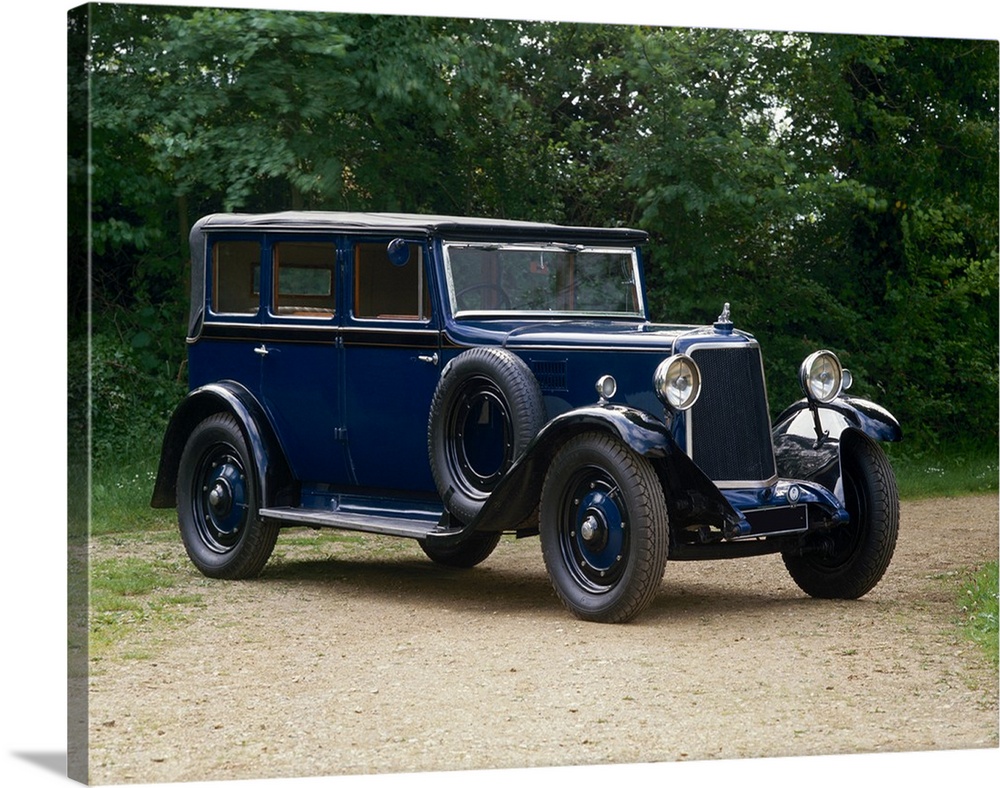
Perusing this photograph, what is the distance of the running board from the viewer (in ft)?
24.6

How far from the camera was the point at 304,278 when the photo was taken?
8109mm

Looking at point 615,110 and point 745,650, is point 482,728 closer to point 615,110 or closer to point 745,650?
point 745,650

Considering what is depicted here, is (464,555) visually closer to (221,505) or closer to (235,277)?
(221,505)

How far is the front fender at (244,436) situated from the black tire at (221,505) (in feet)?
0.15

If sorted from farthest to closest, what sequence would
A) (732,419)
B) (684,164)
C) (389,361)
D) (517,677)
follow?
(389,361) < (684,164) < (732,419) < (517,677)

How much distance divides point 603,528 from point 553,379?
0.76 metres

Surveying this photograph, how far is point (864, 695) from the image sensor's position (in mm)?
6426

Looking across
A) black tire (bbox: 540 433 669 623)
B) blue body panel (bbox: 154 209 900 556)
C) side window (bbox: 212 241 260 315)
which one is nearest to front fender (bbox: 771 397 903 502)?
blue body panel (bbox: 154 209 900 556)

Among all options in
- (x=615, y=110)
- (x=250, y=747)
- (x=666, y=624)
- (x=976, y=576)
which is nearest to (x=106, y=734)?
(x=250, y=747)

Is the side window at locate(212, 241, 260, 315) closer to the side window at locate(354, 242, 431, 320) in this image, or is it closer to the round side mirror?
the side window at locate(354, 242, 431, 320)

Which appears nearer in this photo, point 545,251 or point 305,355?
point 545,251

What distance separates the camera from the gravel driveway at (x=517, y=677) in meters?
5.69

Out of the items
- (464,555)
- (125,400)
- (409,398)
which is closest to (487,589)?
(464,555)

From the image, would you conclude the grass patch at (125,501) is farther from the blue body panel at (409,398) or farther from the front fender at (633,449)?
the front fender at (633,449)
